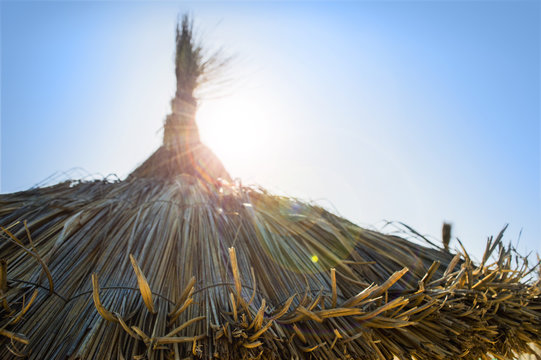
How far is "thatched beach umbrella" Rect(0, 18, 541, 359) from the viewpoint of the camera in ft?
1.92

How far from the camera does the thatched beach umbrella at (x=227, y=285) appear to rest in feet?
1.92

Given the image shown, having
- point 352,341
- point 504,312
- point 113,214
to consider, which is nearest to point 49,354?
point 113,214

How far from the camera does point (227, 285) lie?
28.5 inches

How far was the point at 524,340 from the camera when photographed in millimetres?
1049

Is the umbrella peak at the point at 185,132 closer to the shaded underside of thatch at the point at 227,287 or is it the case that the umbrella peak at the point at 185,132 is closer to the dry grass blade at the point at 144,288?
the shaded underside of thatch at the point at 227,287

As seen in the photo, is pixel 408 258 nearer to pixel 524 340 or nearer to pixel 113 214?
pixel 524 340

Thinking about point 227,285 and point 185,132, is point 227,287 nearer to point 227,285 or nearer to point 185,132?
point 227,285

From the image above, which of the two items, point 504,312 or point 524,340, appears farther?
point 524,340

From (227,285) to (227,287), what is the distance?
1 centimetres

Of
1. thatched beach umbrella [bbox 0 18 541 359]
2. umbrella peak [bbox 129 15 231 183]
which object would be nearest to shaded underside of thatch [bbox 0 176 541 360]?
thatched beach umbrella [bbox 0 18 541 359]

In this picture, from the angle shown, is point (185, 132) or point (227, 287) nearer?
point (227, 287)

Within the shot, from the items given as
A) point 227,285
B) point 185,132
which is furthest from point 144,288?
point 185,132

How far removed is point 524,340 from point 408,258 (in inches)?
18.9

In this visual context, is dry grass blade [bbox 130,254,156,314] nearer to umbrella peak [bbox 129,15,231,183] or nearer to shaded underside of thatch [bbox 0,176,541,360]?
shaded underside of thatch [bbox 0,176,541,360]
